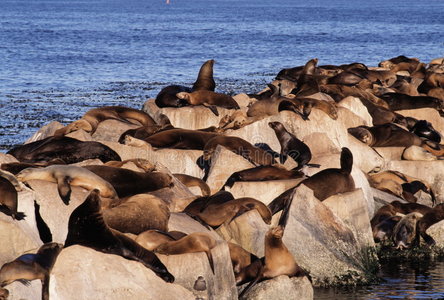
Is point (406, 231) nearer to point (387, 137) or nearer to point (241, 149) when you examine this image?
point (241, 149)

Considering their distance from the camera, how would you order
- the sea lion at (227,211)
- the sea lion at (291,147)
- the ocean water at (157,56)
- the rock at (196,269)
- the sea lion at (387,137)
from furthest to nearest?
1. the ocean water at (157,56)
2. the sea lion at (387,137)
3. the sea lion at (291,147)
4. the sea lion at (227,211)
5. the rock at (196,269)

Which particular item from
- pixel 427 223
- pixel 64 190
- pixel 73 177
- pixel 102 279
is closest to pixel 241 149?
pixel 427 223

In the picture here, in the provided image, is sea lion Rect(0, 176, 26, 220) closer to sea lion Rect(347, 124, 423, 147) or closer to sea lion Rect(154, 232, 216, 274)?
sea lion Rect(154, 232, 216, 274)

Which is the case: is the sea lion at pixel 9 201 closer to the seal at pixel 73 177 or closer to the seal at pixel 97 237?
the seal at pixel 97 237

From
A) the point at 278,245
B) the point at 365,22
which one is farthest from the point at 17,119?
the point at 365,22

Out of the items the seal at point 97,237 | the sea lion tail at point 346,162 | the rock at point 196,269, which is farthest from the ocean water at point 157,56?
the seal at point 97,237

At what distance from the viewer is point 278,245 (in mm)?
7496

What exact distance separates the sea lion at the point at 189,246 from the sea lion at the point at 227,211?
1.39 metres

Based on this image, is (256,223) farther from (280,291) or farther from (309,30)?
(309,30)

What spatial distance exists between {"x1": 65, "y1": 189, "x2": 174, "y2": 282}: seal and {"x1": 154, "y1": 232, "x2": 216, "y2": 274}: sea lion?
1.15 feet

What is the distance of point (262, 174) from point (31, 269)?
4644 mm

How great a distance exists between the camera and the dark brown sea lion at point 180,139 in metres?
11.7

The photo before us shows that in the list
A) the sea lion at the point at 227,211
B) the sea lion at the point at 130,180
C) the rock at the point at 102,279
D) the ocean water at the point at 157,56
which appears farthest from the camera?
the ocean water at the point at 157,56

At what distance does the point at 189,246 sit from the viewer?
712 centimetres
